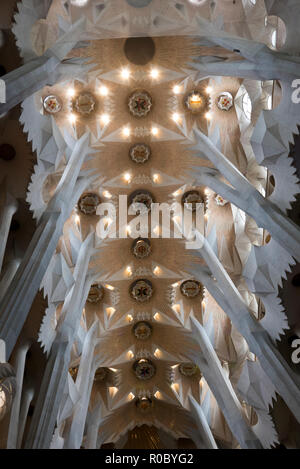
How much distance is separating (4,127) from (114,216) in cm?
741

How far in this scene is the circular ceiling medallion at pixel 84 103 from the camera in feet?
48.3

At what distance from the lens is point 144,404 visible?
19656mm

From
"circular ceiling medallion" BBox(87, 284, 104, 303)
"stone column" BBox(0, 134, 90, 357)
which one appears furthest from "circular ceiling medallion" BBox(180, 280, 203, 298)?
"stone column" BBox(0, 134, 90, 357)

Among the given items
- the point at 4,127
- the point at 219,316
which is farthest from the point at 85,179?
the point at 219,316

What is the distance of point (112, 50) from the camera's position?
46.1 ft

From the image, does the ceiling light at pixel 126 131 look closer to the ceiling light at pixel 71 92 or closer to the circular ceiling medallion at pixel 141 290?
the ceiling light at pixel 71 92

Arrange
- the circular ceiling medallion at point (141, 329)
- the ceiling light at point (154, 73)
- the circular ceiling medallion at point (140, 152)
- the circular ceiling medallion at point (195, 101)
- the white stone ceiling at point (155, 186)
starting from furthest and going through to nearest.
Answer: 1. the circular ceiling medallion at point (141, 329)
2. the circular ceiling medallion at point (140, 152)
3. the circular ceiling medallion at point (195, 101)
4. the ceiling light at point (154, 73)
5. the white stone ceiling at point (155, 186)

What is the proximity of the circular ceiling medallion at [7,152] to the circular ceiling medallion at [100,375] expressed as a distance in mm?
10945

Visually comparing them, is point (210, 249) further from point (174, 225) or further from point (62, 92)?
point (62, 92)

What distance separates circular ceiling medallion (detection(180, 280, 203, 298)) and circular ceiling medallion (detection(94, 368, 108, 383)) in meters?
4.36

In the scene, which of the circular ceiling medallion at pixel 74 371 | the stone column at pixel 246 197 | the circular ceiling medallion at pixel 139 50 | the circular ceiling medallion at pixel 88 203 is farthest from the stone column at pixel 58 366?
the circular ceiling medallion at pixel 139 50

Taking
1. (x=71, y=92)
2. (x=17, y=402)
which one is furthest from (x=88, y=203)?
(x=17, y=402)

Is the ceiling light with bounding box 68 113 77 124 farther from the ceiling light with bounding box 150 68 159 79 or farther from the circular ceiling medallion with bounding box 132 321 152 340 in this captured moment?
the circular ceiling medallion with bounding box 132 321 152 340

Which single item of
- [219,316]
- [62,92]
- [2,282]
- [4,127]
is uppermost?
[62,92]
